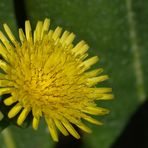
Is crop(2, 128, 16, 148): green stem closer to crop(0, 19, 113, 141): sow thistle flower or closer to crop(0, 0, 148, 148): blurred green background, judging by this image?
crop(0, 0, 148, 148): blurred green background

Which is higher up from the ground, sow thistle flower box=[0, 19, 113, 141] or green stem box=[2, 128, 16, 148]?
sow thistle flower box=[0, 19, 113, 141]

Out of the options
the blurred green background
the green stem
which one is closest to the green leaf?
the blurred green background

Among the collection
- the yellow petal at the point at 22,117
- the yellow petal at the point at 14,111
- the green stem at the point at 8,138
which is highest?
the yellow petal at the point at 14,111

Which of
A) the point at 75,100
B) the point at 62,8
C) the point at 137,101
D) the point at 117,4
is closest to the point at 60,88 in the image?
the point at 75,100

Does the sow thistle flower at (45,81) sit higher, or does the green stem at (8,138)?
the sow thistle flower at (45,81)

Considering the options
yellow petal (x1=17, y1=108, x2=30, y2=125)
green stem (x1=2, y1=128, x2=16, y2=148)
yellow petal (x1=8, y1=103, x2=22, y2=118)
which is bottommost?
green stem (x1=2, y1=128, x2=16, y2=148)

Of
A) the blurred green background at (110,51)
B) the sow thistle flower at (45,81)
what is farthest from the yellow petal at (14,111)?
the blurred green background at (110,51)

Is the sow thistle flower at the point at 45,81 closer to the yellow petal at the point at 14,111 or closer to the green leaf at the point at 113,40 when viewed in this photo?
the yellow petal at the point at 14,111
